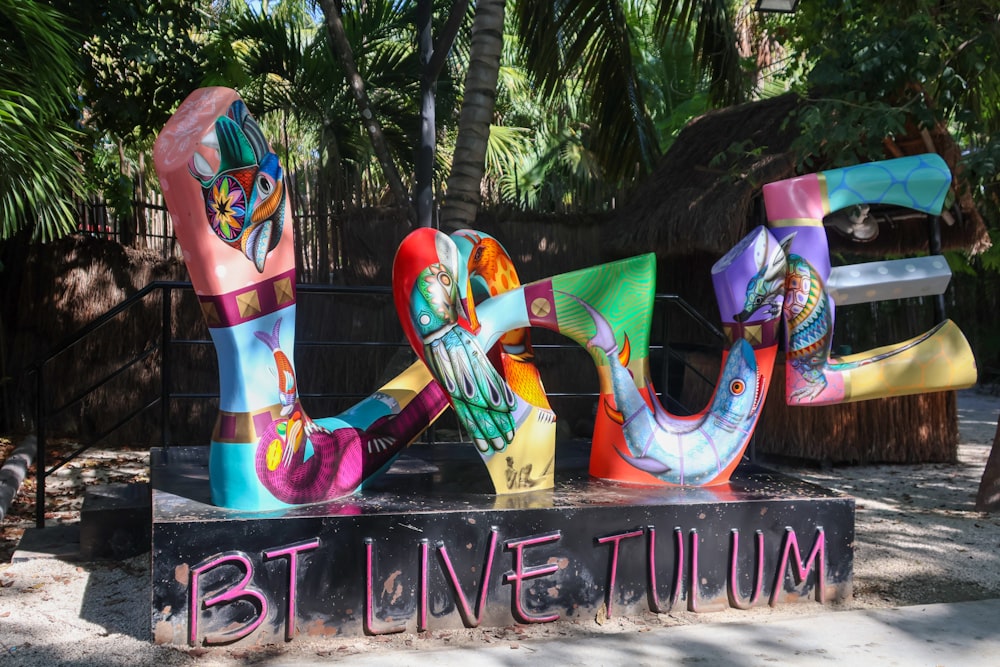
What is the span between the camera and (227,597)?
10.6 ft

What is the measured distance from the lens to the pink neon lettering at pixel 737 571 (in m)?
3.75

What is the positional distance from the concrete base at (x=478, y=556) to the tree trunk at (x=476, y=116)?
2.20 meters

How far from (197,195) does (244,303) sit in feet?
1.36

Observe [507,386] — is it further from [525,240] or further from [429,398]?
[525,240]

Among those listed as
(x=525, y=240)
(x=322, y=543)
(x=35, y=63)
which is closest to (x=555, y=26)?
(x=525, y=240)

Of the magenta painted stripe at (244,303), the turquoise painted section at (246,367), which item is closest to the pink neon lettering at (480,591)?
the turquoise painted section at (246,367)

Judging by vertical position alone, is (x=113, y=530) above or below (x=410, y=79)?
below

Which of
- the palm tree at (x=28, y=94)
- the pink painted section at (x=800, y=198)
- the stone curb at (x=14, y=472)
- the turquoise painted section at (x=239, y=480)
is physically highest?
the palm tree at (x=28, y=94)

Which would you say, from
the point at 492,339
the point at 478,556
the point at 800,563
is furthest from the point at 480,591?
the point at 800,563

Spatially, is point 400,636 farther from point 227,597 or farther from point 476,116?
point 476,116

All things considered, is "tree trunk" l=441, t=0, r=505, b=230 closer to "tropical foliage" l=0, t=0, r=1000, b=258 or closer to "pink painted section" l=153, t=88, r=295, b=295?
"tropical foliage" l=0, t=0, r=1000, b=258

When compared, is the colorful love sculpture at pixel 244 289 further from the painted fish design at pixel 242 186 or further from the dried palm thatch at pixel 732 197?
the dried palm thatch at pixel 732 197

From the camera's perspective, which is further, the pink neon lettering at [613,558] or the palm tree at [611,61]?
the palm tree at [611,61]

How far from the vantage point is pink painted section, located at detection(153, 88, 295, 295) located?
10.7 feet
